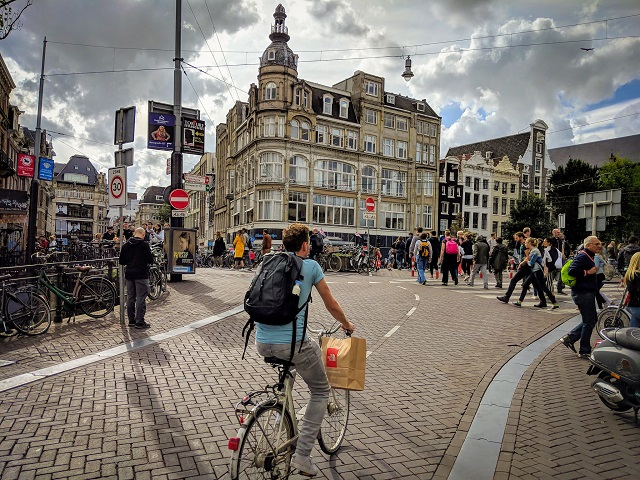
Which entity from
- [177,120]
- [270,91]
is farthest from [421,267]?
[270,91]

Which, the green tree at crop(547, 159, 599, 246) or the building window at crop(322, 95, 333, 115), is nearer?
the building window at crop(322, 95, 333, 115)

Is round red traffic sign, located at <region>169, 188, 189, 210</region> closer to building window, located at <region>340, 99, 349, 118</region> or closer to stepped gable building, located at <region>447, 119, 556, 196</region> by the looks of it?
building window, located at <region>340, 99, 349, 118</region>

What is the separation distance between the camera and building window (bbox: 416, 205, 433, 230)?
171 ft

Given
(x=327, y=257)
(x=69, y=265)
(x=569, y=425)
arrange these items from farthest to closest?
(x=327, y=257)
(x=69, y=265)
(x=569, y=425)

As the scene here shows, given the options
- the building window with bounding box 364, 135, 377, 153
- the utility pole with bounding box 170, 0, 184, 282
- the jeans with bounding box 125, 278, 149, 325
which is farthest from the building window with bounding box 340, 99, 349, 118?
the jeans with bounding box 125, 278, 149, 325

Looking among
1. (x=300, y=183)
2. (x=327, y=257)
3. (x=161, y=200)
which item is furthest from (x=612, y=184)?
(x=161, y=200)

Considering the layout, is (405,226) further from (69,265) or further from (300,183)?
(69,265)

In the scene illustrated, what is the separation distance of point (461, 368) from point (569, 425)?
2.04 metres

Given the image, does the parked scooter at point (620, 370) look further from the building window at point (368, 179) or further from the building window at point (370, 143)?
the building window at point (370, 143)

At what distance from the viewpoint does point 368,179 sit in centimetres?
4856

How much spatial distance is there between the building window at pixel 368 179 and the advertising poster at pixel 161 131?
34.1 meters

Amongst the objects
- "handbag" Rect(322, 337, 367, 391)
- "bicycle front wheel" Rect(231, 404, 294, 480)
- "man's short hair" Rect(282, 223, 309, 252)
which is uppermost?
"man's short hair" Rect(282, 223, 309, 252)

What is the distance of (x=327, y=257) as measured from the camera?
72.0ft

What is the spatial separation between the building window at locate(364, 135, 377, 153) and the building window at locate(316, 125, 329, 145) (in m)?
4.77
